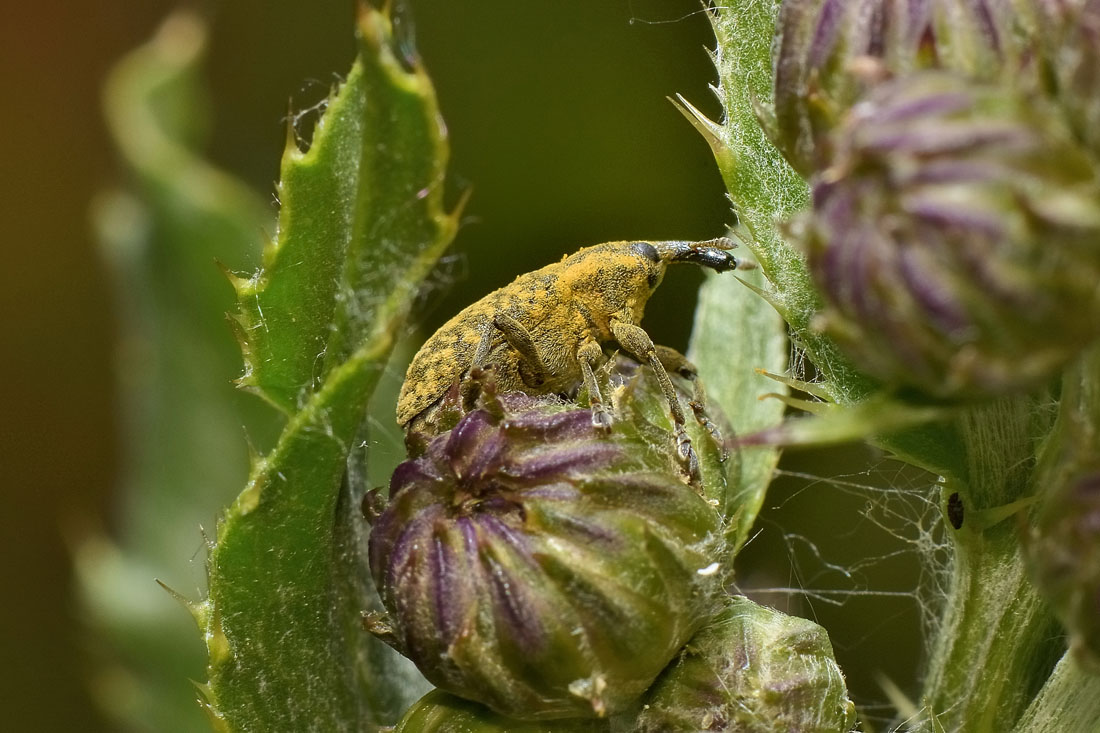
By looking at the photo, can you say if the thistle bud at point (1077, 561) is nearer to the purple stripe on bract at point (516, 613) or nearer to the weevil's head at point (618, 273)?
the purple stripe on bract at point (516, 613)

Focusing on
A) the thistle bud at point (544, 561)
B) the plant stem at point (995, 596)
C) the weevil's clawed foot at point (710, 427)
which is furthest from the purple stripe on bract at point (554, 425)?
the plant stem at point (995, 596)

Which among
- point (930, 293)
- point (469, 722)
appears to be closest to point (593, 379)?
point (469, 722)

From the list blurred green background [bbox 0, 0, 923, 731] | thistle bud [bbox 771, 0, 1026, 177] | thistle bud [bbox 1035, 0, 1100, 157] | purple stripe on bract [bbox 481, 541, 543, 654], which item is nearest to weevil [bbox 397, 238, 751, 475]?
purple stripe on bract [bbox 481, 541, 543, 654]

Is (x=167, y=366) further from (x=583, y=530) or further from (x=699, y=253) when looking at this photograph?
(x=583, y=530)

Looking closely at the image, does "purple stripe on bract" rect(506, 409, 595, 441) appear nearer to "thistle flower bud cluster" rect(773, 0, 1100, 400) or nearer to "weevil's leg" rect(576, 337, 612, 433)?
"weevil's leg" rect(576, 337, 612, 433)

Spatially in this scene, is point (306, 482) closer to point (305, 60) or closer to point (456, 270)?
point (456, 270)

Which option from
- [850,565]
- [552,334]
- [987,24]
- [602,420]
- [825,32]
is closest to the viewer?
[987,24]
